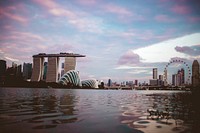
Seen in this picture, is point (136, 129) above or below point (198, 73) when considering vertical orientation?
below

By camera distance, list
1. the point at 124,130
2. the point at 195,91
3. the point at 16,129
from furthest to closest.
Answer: the point at 195,91, the point at 124,130, the point at 16,129

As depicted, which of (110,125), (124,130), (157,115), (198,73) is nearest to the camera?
(124,130)

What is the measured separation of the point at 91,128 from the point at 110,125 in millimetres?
1780

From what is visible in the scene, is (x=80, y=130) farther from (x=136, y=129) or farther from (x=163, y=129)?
(x=163, y=129)

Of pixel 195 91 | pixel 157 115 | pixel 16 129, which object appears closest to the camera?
pixel 16 129

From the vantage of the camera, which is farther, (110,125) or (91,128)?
(110,125)

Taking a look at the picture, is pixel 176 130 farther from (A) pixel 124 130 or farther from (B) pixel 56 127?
(B) pixel 56 127

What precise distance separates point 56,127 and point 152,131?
5.55 m

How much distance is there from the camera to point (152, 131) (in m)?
12.3

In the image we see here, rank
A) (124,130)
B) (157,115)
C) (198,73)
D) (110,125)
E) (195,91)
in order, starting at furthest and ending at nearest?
(195,91) → (198,73) → (157,115) → (110,125) → (124,130)

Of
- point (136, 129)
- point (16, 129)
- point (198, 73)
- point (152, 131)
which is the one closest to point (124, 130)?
point (136, 129)

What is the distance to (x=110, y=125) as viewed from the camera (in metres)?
14.3

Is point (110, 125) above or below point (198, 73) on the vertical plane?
below

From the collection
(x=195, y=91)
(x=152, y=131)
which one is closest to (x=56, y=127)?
(x=152, y=131)
